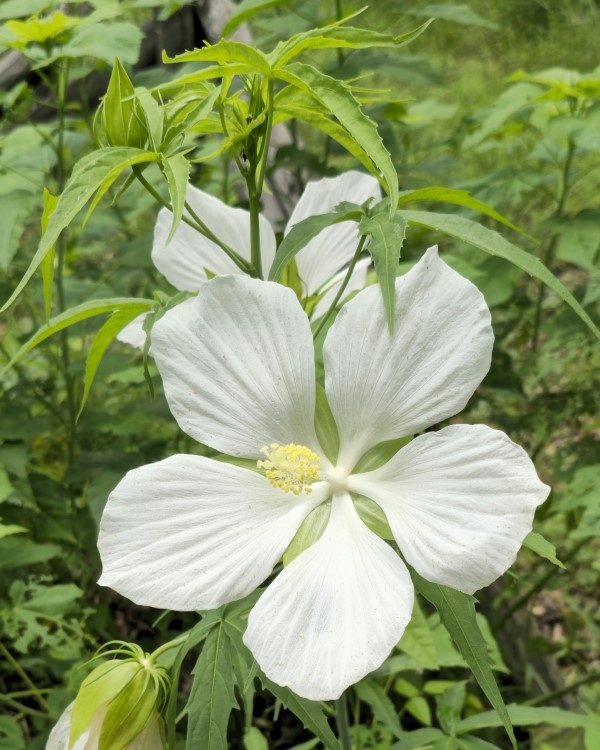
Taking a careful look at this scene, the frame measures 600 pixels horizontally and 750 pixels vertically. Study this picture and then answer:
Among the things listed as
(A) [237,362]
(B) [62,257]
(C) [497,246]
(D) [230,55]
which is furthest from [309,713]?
(B) [62,257]

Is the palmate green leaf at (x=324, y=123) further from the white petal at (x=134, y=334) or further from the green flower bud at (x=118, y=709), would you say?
the green flower bud at (x=118, y=709)

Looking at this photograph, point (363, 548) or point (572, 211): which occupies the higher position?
point (363, 548)

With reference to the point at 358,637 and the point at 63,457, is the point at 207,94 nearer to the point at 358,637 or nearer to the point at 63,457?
the point at 358,637

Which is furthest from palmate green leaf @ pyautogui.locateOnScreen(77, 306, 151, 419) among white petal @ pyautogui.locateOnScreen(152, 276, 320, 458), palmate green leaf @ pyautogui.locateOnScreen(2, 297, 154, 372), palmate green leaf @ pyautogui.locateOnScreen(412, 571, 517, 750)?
palmate green leaf @ pyautogui.locateOnScreen(412, 571, 517, 750)

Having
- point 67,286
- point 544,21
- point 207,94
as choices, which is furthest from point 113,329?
point 544,21

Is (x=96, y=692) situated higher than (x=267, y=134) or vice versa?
(x=267, y=134)

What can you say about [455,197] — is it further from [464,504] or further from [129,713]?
[129,713]

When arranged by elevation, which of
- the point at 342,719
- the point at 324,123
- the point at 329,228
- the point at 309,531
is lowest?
the point at 342,719
